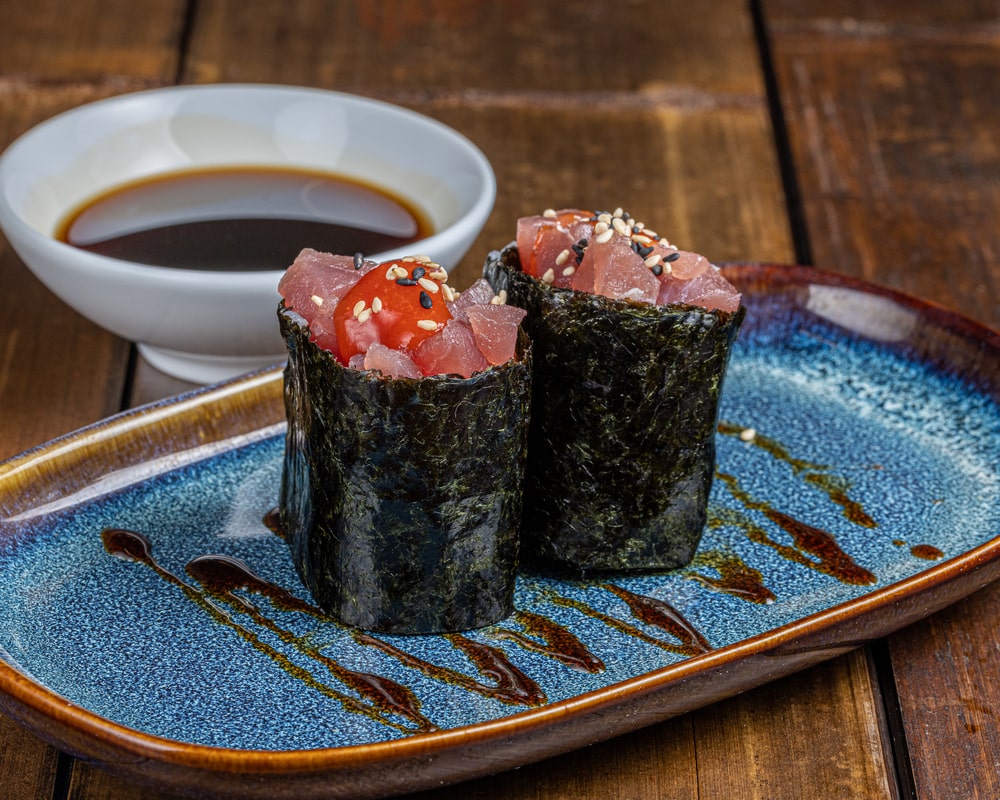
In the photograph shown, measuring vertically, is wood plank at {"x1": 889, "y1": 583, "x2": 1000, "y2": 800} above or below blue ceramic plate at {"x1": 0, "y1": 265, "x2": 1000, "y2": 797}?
below

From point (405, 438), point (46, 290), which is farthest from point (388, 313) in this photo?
point (46, 290)

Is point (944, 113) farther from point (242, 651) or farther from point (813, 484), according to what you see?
point (242, 651)

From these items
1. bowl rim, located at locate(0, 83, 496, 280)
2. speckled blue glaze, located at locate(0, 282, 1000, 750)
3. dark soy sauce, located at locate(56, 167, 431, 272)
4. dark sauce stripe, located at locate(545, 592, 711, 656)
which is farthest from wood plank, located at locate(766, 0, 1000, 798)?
dark soy sauce, located at locate(56, 167, 431, 272)

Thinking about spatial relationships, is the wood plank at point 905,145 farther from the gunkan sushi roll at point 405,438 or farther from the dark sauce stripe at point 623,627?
the gunkan sushi roll at point 405,438

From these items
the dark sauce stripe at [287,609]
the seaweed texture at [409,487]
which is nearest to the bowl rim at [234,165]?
the seaweed texture at [409,487]

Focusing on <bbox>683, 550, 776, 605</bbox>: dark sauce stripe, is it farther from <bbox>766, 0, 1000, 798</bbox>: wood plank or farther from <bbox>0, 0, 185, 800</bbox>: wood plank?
<bbox>0, 0, 185, 800</bbox>: wood plank

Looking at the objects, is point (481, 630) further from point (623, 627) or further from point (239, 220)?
point (239, 220)
